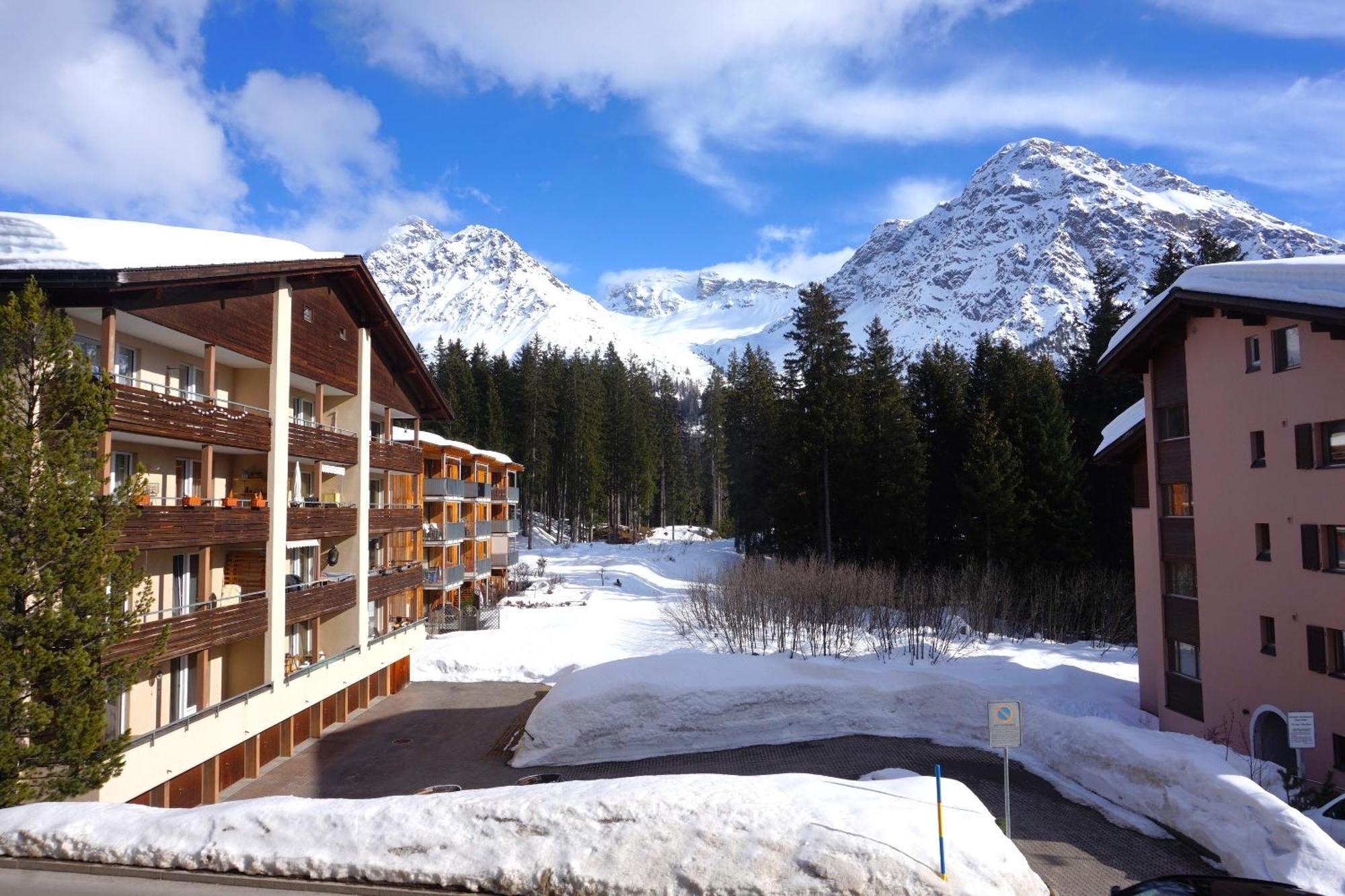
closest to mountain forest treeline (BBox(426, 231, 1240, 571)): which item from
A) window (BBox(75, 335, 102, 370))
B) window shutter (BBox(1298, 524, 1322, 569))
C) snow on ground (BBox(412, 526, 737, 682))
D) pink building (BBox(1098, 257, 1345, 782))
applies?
snow on ground (BBox(412, 526, 737, 682))

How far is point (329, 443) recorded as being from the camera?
2288cm

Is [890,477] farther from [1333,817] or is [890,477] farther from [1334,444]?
[1333,817]

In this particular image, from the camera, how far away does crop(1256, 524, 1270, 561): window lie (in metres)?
18.4

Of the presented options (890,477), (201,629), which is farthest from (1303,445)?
(890,477)

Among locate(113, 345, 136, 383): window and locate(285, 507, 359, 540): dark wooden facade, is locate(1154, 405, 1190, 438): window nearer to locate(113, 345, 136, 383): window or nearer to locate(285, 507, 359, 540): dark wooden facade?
locate(285, 507, 359, 540): dark wooden facade

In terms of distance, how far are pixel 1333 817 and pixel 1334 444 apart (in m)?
7.63

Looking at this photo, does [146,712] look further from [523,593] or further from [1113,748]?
[523,593]

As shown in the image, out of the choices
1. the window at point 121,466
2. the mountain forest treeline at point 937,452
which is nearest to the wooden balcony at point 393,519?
the window at point 121,466

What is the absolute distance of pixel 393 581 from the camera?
2761 centimetres

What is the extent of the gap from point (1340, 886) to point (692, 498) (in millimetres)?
85236

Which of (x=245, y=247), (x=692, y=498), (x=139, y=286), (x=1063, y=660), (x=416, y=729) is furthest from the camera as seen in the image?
(x=692, y=498)

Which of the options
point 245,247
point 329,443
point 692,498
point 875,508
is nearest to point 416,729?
point 329,443

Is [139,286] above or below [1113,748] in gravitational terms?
above

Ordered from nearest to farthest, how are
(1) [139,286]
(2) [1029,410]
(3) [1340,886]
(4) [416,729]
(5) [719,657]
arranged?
(3) [1340,886] → (1) [139,286] → (5) [719,657] → (4) [416,729] → (2) [1029,410]
